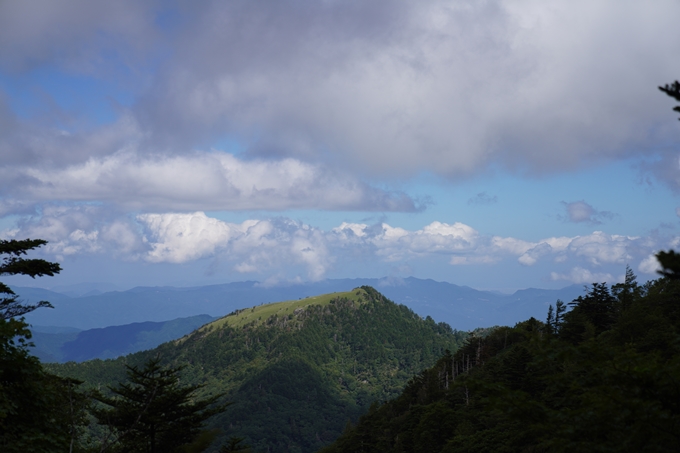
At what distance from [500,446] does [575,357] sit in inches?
1567

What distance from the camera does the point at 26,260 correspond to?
27562mm

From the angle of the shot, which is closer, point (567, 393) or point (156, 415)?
point (567, 393)

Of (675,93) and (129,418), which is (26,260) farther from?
(675,93)

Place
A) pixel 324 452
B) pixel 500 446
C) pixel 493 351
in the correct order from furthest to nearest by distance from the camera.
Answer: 1. pixel 493 351
2. pixel 324 452
3. pixel 500 446

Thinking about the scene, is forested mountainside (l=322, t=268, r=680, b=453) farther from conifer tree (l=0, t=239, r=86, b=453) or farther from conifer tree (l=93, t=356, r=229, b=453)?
conifer tree (l=93, t=356, r=229, b=453)

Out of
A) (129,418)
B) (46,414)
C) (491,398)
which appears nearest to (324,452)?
(129,418)

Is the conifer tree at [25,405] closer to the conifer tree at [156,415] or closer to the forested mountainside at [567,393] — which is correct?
the conifer tree at [156,415]

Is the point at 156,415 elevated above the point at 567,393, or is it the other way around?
the point at 567,393

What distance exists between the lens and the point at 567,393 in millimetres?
17797

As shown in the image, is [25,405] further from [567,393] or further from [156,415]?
[567,393]

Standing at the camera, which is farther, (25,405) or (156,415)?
(156,415)

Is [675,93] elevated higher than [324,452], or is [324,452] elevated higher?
[675,93]

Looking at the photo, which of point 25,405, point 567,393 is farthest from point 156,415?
point 567,393

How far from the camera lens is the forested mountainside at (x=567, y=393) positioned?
1119 cm
